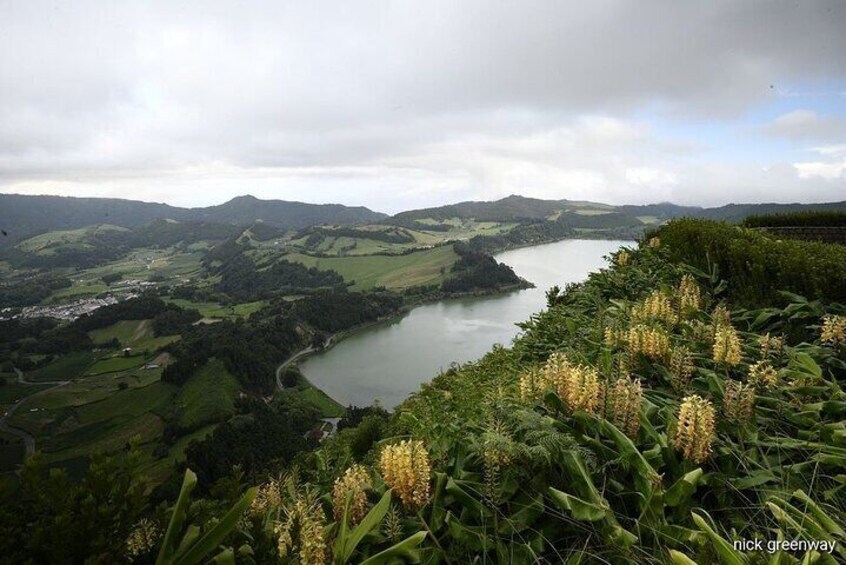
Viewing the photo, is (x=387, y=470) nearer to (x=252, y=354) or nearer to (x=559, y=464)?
(x=559, y=464)

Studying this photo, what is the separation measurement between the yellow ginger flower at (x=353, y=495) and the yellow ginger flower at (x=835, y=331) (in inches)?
149

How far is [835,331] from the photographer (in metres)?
3.61

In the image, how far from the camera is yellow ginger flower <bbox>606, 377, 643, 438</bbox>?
2.70 meters

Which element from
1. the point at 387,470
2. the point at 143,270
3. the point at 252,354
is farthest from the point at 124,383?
the point at 143,270

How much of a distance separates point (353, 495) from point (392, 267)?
129 metres

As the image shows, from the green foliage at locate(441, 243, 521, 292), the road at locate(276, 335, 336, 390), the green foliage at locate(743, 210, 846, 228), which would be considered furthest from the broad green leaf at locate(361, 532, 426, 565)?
the green foliage at locate(441, 243, 521, 292)

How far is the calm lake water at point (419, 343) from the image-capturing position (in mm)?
57938

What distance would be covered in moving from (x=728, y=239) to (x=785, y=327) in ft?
7.39

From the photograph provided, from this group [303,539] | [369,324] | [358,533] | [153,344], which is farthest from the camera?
[369,324]

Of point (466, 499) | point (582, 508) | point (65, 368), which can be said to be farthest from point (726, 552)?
point (65, 368)

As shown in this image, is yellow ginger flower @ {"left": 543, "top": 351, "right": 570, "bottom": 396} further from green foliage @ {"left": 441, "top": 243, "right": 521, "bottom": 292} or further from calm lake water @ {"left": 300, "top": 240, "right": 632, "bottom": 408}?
green foliage @ {"left": 441, "top": 243, "right": 521, "bottom": 292}

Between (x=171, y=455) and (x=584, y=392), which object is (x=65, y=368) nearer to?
(x=171, y=455)

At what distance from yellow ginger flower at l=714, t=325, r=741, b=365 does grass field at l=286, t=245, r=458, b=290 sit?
356ft

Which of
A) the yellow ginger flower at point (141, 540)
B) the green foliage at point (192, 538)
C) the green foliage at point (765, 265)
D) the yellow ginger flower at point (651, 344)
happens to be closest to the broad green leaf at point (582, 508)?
the green foliage at point (192, 538)
